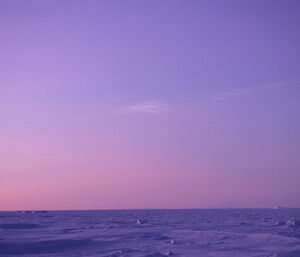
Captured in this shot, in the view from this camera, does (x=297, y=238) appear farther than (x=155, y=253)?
Yes

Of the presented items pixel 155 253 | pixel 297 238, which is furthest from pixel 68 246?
Result: pixel 297 238

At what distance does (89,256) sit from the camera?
62.2ft

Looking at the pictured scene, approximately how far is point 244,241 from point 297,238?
411 centimetres

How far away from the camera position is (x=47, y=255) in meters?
20.0

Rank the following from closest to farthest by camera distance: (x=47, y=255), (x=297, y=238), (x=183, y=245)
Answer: (x=47, y=255) < (x=183, y=245) < (x=297, y=238)

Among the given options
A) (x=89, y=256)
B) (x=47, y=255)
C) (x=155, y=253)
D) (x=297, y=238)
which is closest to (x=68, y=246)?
(x=47, y=255)

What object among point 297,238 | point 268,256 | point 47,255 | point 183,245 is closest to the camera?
point 268,256

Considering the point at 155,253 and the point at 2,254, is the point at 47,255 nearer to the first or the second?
the point at 2,254

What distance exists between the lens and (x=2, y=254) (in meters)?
20.5

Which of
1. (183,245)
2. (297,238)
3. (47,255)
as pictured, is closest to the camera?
(47,255)

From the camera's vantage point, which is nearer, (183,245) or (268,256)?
(268,256)

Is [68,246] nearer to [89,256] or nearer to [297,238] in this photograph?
[89,256]

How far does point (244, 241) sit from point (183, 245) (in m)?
4.23

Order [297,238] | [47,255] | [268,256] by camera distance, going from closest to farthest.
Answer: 1. [268,256]
2. [47,255]
3. [297,238]
